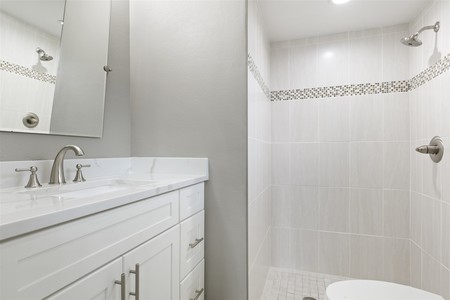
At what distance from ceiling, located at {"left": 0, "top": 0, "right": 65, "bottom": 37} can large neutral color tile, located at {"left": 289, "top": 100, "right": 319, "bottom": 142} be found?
1821 mm

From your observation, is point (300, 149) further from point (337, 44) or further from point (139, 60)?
point (139, 60)

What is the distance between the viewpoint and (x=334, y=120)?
2.20 meters

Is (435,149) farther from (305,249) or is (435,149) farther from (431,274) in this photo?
(305,249)

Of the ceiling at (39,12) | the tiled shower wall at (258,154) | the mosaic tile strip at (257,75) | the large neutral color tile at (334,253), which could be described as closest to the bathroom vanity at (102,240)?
the tiled shower wall at (258,154)

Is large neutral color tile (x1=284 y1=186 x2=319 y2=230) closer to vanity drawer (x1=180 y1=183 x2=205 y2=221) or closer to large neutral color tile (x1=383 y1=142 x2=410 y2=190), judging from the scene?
large neutral color tile (x1=383 y1=142 x2=410 y2=190)

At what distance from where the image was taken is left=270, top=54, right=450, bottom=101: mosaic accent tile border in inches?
72.0

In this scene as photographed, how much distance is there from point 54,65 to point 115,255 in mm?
986

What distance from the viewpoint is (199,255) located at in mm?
1454

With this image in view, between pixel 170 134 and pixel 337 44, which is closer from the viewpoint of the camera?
pixel 170 134

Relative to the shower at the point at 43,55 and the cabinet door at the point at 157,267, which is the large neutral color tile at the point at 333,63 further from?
the shower at the point at 43,55

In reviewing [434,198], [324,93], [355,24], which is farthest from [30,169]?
[355,24]

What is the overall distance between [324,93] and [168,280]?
6.31 ft

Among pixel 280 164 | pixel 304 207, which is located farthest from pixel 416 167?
pixel 280 164

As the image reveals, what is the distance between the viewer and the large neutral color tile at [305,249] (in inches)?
89.2
